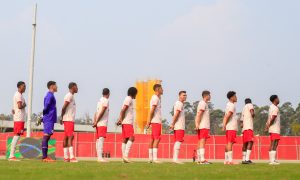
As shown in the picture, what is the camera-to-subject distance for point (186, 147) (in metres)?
50.8

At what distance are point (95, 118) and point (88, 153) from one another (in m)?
37.0

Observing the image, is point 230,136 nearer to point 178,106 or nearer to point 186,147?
point 178,106

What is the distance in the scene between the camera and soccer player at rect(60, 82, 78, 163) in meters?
16.1

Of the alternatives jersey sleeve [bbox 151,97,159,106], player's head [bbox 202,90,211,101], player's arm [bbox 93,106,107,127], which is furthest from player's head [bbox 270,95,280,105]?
player's arm [bbox 93,106,107,127]

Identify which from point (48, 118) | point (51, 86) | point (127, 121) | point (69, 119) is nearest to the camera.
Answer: point (48, 118)

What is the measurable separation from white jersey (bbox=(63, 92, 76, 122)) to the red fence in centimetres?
3271

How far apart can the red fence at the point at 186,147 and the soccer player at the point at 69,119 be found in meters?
32.7

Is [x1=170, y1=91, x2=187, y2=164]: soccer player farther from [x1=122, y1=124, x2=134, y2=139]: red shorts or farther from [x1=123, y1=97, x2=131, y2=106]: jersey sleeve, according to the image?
[x1=123, y1=97, x2=131, y2=106]: jersey sleeve

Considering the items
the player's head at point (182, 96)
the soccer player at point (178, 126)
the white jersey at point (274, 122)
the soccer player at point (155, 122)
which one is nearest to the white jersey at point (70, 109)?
the soccer player at point (155, 122)

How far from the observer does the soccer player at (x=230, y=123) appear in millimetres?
16719

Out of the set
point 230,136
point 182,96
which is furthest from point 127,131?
point 230,136

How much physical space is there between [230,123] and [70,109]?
470 centimetres

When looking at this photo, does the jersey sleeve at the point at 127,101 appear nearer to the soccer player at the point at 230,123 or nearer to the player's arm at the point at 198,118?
the player's arm at the point at 198,118

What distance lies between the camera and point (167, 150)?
168ft
